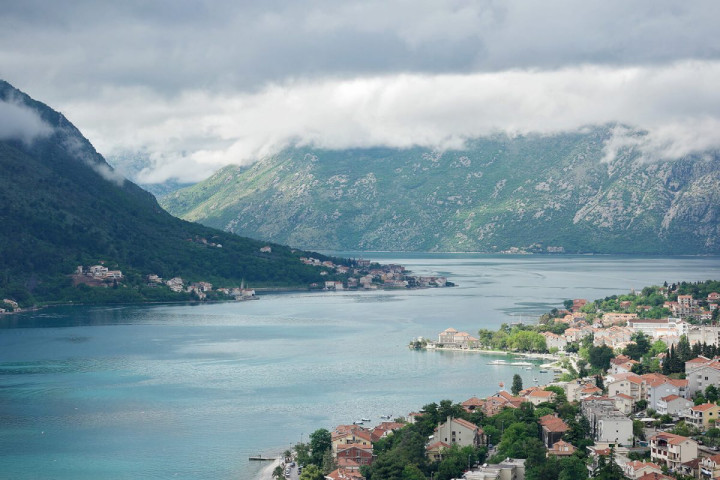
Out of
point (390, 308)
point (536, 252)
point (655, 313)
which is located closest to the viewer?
point (655, 313)

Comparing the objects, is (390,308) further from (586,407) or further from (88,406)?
(586,407)


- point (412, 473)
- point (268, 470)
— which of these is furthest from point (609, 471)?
point (268, 470)

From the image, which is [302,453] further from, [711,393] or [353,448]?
[711,393]

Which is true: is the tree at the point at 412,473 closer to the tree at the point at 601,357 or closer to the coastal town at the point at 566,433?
the coastal town at the point at 566,433

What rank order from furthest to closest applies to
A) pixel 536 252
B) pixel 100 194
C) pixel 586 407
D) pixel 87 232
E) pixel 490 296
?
pixel 536 252, pixel 100 194, pixel 87 232, pixel 490 296, pixel 586 407

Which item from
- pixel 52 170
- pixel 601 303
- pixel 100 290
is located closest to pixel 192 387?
pixel 601 303

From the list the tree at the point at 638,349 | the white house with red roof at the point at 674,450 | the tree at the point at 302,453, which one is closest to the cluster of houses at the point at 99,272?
the tree at the point at 638,349
